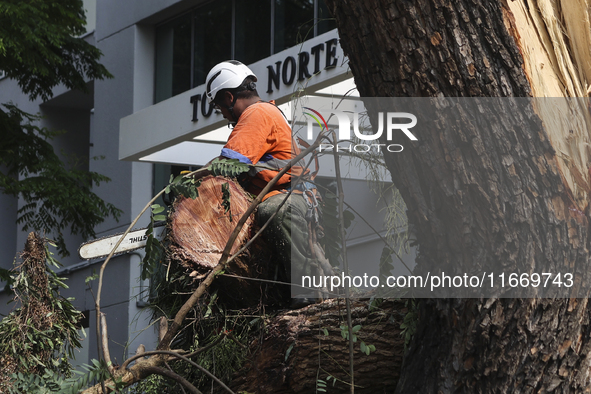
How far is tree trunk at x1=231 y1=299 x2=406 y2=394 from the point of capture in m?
3.59

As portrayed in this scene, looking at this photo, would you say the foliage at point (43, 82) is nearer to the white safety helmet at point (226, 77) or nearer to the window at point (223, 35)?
the window at point (223, 35)

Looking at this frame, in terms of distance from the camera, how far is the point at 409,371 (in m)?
3.09

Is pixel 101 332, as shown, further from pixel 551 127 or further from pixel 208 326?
pixel 551 127

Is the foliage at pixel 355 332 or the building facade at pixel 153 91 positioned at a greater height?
the building facade at pixel 153 91

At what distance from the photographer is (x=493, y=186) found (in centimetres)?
272

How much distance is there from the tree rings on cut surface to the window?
7328 millimetres

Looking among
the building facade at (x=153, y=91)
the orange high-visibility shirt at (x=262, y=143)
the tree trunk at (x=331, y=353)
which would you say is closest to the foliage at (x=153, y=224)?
the orange high-visibility shirt at (x=262, y=143)

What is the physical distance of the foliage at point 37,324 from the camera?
4254 mm

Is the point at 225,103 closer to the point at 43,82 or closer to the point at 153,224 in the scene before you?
the point at 153,224

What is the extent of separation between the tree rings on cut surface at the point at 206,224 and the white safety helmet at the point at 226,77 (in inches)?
24.8

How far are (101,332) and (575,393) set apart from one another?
184 centimetres

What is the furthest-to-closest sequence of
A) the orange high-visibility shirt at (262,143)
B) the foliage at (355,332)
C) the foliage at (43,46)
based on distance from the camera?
the foliage at (43,46) < the orange high-visibility shirt at (262,143) < the foliage at (355,332)

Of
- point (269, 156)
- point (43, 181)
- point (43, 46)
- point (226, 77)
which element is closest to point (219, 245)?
point (269, 156)

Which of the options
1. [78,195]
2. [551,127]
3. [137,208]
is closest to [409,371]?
[551,127]
